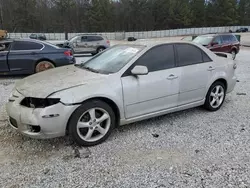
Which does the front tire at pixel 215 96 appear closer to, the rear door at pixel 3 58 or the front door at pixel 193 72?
the front door at pixel 193 72

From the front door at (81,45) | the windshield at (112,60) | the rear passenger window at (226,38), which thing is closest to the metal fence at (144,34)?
the front door at (81,45)

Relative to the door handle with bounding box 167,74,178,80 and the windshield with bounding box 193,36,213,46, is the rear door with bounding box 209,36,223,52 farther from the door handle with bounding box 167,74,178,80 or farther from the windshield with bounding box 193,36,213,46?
the door handle with bounding box 167,74,178,80

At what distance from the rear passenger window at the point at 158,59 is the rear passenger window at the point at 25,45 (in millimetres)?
5149

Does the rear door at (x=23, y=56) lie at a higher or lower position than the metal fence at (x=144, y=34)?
lower

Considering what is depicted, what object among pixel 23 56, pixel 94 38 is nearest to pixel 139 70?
pixel 23 56

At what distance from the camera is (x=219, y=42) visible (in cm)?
1299

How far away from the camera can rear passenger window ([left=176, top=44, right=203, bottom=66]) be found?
13.6 feet

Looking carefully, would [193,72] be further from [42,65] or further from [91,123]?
[42,65]

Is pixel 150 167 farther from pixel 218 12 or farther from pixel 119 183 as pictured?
pixel 218 12

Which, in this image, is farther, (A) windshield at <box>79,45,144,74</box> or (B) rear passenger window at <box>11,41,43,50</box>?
(B) rear passenger window at <box>11,41,43,50</box>

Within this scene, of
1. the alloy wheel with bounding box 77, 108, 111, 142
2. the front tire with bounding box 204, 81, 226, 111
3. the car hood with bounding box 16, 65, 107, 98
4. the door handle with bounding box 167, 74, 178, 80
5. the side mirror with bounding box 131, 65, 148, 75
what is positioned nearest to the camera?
the car hood with bounding box 16, 65, 107, 98

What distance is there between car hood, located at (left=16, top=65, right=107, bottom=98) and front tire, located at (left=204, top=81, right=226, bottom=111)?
7.43ft

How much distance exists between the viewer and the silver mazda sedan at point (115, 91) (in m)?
3.06

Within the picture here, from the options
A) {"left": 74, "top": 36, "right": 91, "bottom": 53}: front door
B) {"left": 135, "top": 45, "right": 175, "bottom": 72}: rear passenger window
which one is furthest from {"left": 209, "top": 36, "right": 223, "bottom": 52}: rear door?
{"left": 135, "top": 45, "right": 175, "bottom": 72}: rear passenger window
